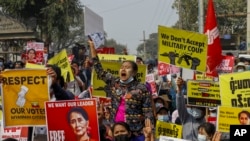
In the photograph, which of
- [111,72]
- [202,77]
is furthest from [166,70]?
[111,72]

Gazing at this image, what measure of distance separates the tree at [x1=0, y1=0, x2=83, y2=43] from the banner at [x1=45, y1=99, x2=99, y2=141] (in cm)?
3085

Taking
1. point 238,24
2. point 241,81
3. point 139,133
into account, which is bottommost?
point 139,133

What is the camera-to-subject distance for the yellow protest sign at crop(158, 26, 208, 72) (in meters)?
9.98

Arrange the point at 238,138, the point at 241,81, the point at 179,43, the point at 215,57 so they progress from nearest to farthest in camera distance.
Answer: the point at 238,138, the point at 241,81, the point at 179,43, the point at 215,57

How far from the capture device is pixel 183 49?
10.1 m

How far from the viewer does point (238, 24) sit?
54.8 meters

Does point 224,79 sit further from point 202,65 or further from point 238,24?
point 238,24

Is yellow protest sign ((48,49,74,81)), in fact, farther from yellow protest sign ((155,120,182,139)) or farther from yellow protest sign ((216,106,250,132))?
yellow protest sign ((216,106,250,132))

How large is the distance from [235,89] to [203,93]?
3.54 feet

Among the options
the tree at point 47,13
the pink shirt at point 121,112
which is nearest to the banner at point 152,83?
the pink shirt at point 121,112

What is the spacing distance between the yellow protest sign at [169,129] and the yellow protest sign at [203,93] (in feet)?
3.93

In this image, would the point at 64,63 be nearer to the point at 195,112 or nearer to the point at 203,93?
the point at 203,93

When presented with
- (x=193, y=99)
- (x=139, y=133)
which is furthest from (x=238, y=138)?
(x=193, y=99)

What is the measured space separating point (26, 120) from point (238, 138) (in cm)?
339
